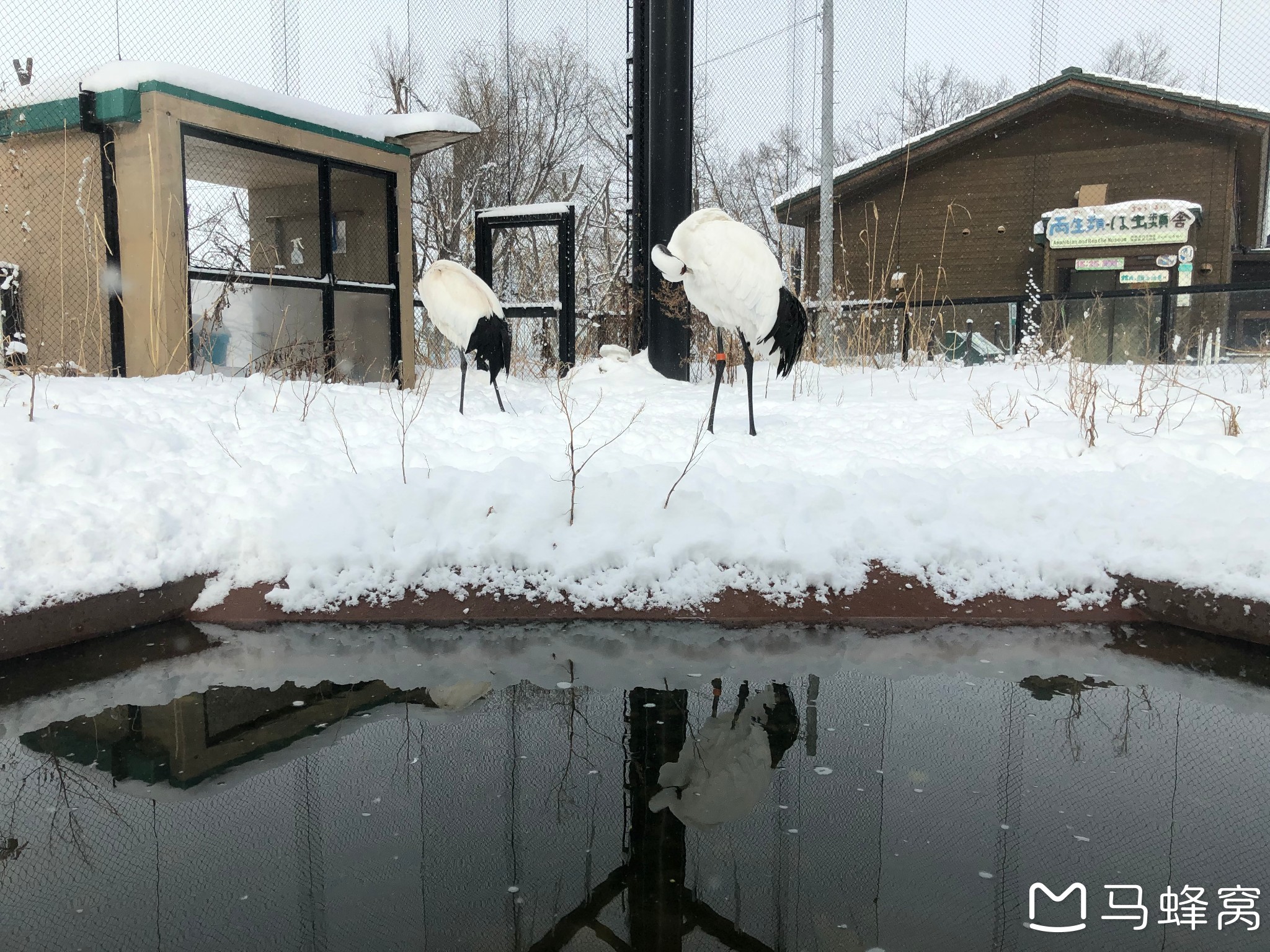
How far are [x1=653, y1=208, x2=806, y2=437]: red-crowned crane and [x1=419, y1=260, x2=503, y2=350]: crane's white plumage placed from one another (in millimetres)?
2003

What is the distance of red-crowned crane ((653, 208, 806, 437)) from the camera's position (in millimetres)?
5371

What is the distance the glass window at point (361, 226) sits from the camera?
344 inches

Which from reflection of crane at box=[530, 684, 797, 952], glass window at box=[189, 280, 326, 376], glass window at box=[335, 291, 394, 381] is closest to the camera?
reflection of crane at box=[530, 684, 797, 952]

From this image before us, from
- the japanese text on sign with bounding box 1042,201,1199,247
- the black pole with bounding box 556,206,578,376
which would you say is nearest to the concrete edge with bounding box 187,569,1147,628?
the black pole with bounding box 556,206,578,376

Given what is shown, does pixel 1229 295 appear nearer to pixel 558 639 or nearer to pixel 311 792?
pixel 558 639

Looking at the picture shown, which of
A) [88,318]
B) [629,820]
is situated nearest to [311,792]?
[629,820]

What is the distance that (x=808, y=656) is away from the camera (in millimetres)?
3275

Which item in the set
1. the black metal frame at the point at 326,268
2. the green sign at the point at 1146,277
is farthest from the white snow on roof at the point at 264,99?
the green sign at the point at 1146,277

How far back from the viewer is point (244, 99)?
711cm

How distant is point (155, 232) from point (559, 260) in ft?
14.8

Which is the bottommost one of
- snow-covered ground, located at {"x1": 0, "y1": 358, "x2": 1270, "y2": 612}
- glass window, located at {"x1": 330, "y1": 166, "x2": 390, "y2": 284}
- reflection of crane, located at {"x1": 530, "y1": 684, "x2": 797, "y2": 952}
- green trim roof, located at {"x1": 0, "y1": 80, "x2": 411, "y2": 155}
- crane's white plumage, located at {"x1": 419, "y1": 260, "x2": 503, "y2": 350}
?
reflection of crane, located at {"x1": 530, "y1": 684, "x2": 797, "y2": 952}

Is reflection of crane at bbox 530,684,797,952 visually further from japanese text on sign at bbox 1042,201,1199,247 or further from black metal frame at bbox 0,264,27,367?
japanese text on sign at bbox 1042,201,1199,247

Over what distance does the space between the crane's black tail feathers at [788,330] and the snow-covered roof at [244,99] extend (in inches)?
167

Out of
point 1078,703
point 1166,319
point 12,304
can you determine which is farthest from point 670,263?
point 1166,319
